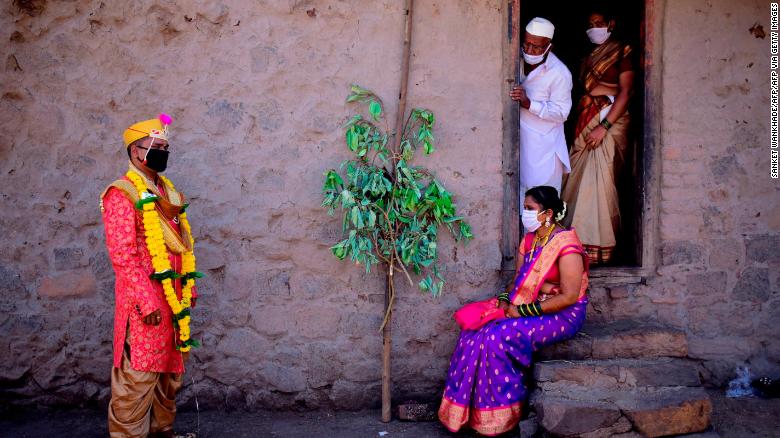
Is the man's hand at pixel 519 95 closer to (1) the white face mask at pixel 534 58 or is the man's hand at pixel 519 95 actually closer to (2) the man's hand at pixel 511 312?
(1) the white face mask at pixel 534 58

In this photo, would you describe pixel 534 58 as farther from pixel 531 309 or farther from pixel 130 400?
pixel 130 400

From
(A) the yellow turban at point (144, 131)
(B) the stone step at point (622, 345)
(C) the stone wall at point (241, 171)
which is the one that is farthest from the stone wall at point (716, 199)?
(A) the yellow turban at point (144, 131)

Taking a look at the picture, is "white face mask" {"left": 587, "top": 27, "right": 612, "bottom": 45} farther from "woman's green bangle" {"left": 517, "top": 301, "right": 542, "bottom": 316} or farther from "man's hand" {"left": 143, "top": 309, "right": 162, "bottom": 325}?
"man's hand" {"left": 143, "top": 309, "right": 162, "bottom": 325}

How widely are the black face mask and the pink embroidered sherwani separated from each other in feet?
0.68

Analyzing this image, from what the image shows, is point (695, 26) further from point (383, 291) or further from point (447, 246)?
point (383, 291)

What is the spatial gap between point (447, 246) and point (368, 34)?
4.19 ft

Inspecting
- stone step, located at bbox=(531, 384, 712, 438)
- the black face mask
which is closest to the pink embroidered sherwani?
the black face mask

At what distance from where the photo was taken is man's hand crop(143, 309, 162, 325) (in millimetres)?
3209

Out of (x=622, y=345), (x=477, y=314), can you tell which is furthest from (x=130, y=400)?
(x=622, y=345)

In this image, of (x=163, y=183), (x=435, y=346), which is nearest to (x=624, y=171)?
(x=435, y=346)

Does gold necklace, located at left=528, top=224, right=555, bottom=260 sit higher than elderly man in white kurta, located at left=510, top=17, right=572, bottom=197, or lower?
lower

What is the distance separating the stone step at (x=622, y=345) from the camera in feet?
12.5

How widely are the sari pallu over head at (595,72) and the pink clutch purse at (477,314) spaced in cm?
146

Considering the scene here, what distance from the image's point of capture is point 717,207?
4.21m
